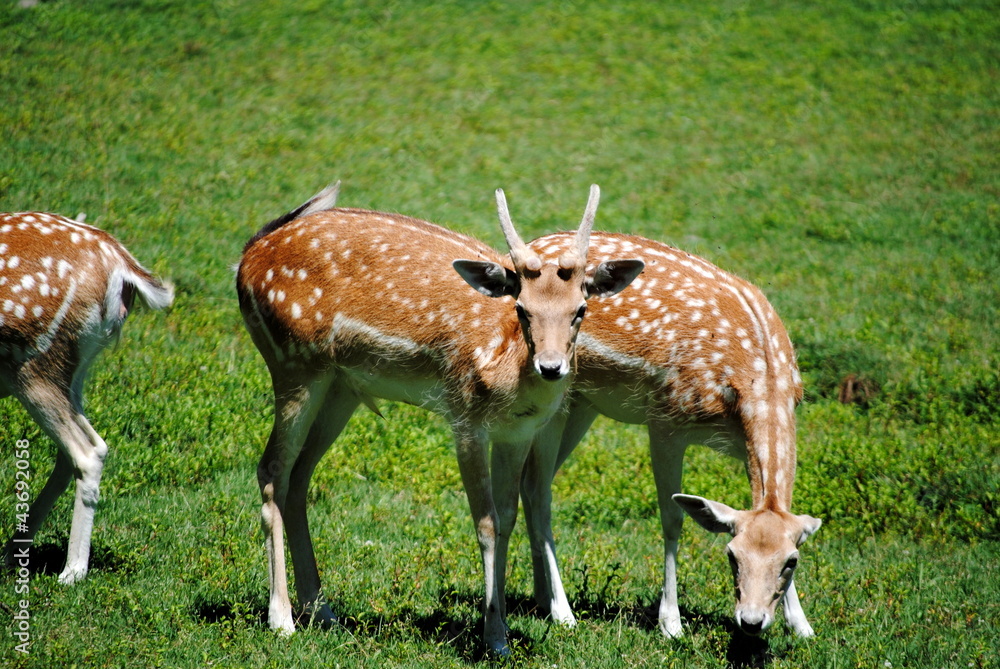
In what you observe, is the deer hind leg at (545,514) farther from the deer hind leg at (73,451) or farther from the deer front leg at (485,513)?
the deer hind leg at (73,451)

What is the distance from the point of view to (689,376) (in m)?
6.11

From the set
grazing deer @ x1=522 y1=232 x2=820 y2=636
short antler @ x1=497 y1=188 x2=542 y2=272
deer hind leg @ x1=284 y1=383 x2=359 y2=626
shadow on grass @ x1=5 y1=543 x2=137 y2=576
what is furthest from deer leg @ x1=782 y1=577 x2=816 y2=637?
shadow on grass @ x1=5 y1=543 x2=137 y2=576

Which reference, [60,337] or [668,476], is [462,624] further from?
[60,337]

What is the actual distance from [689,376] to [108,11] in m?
15.9

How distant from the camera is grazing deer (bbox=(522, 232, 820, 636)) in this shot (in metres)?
5.78

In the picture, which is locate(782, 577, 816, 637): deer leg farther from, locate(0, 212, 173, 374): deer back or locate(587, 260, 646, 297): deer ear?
locate(0, 212, 173, 374): deer back

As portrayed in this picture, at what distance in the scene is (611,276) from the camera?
5.16 m

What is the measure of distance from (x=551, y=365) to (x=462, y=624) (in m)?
1.99

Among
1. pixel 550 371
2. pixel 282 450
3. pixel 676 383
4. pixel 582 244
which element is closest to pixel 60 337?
pixel 282 450

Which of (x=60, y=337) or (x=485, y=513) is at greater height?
(x=60, y=337)

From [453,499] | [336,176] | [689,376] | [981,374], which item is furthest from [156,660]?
[336,176]

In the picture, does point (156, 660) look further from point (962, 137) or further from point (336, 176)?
point (962, 137)

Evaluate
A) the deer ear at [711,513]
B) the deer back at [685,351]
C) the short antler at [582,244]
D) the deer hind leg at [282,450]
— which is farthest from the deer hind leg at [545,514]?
the deer hind leg at [282,450]

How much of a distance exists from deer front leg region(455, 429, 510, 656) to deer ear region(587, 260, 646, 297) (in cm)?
107
